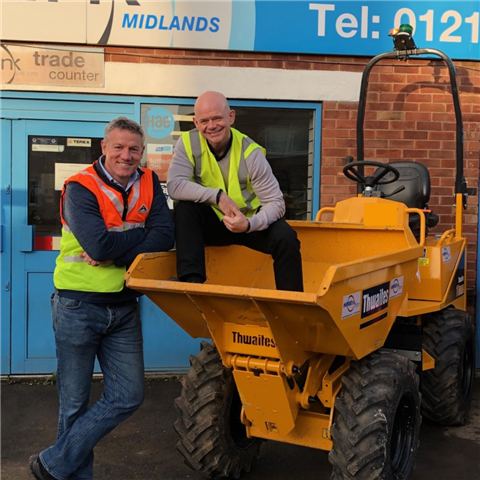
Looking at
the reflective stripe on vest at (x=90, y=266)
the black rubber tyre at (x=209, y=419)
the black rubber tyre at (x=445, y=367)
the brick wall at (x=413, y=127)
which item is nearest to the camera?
the reflective stripe on vest at (x=90, y=266)

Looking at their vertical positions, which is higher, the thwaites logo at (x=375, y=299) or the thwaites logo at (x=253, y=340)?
the thwaites logo at (x=375, y=299)

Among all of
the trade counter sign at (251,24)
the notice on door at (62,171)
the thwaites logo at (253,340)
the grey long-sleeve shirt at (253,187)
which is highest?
the trade counter sign at (251,24)

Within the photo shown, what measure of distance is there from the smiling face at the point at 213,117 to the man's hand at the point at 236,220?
43 centimetres

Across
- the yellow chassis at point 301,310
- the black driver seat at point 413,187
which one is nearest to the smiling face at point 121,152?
the yellow chassis at point 301,310

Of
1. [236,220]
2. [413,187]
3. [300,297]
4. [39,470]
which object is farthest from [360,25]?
[39,470]

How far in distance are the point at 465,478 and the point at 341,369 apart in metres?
1.20

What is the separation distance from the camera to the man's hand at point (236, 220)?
3355mm

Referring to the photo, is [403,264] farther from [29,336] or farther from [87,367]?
[29,336]

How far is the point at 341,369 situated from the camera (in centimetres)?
369

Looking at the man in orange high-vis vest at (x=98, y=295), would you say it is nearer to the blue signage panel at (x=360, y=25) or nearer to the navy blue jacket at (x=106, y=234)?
the navy blue jacket at (x=106, y=234)

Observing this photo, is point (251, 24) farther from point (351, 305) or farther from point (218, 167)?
point (351, 305)

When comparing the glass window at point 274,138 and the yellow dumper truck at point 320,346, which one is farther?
the glass window at point 274,138

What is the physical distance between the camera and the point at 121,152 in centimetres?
330

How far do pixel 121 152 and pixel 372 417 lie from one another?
76.4 inches
